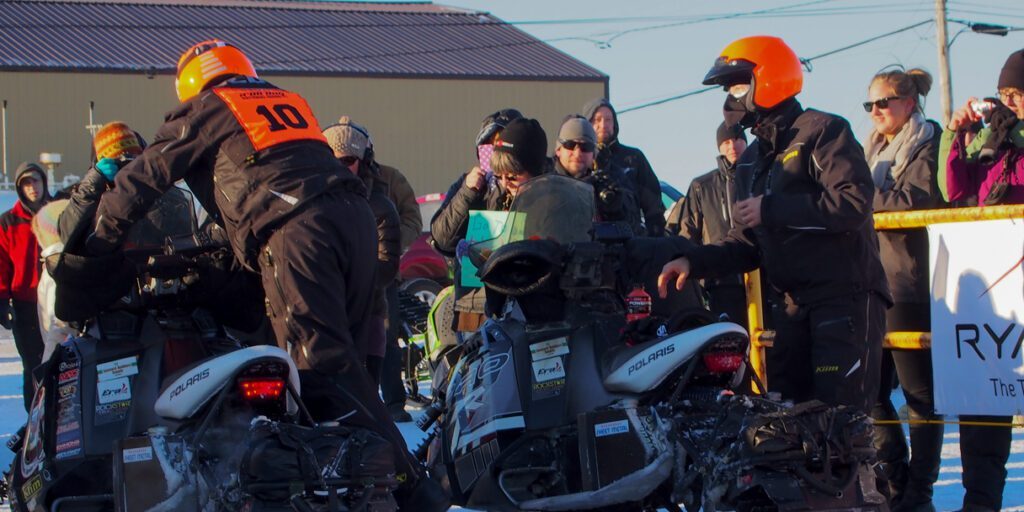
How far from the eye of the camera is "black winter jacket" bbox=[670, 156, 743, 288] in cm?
908

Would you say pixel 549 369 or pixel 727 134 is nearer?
pixel 549 369

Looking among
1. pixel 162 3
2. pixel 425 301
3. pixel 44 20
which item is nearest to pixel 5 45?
pixel 44 20

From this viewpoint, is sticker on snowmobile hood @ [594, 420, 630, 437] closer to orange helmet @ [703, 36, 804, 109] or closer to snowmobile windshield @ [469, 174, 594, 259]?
snowmobile windshield @ [469, 174, 594, 259]

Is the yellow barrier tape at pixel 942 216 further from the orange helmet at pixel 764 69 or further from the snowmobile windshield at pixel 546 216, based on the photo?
the snowmobile windshield at pixel 546 216

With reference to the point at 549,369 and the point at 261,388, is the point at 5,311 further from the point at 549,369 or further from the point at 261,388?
the point at 261,388

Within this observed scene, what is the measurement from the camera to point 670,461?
4.90 meters

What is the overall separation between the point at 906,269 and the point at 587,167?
67.5 inches

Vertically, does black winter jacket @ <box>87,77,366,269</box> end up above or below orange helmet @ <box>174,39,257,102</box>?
below

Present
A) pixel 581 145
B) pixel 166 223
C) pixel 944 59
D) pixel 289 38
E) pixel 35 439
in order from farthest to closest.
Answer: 1. pixel 289 38
2. pixel 944 59
3. pixel 581 145
4. pixel 166 223
5. pixel 35 439

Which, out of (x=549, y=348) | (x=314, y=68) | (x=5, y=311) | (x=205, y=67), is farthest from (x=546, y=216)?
(x=314, y=68)

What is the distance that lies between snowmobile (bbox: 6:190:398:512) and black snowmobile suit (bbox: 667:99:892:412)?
1750mm

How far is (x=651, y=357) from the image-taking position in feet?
16.5

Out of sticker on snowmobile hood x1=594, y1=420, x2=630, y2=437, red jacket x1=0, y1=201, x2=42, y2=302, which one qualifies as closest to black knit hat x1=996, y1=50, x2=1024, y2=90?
sticker on snowmobile hood x1=594, y1=420, x2=630, y2=437

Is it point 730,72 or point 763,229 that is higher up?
point 730,72
